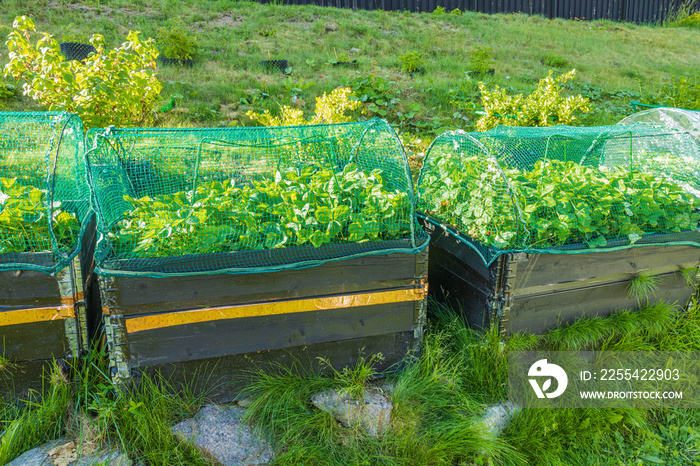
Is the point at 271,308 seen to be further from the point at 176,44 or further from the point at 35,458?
the point at 176,44

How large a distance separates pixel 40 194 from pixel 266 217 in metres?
1.24

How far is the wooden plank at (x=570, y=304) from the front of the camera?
277 centimetres

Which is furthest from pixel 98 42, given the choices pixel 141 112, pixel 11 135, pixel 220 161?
pixel 220 161

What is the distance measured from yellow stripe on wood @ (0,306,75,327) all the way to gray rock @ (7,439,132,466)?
0.63m

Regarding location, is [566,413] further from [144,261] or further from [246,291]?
[144,261]

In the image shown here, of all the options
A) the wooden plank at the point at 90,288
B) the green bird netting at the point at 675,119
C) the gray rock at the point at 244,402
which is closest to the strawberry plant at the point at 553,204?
the green bird netting at the point at 675,119

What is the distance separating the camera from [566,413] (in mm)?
2559

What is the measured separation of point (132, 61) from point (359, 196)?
257 centimetres

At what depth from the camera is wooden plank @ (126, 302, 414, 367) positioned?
2285mm

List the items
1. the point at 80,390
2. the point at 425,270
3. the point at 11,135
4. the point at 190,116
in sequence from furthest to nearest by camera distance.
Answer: the point at 190,116
the point at 11,135
the point at 425,270
the point at 80,390

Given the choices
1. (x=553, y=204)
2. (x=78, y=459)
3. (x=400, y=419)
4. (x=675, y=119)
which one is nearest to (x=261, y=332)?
(x=400, y=419)

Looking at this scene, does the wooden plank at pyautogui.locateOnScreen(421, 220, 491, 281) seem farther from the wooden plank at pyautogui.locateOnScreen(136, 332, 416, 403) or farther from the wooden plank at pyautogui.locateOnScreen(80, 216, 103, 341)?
the wooden plank at pyautogui.locateOnScreen(80, 216, 103, 341)

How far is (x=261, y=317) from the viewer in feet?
7.79

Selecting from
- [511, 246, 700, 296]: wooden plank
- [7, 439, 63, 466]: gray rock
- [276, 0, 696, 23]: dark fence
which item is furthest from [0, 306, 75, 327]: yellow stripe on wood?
[276, 0, 696, 23]: dark fence
